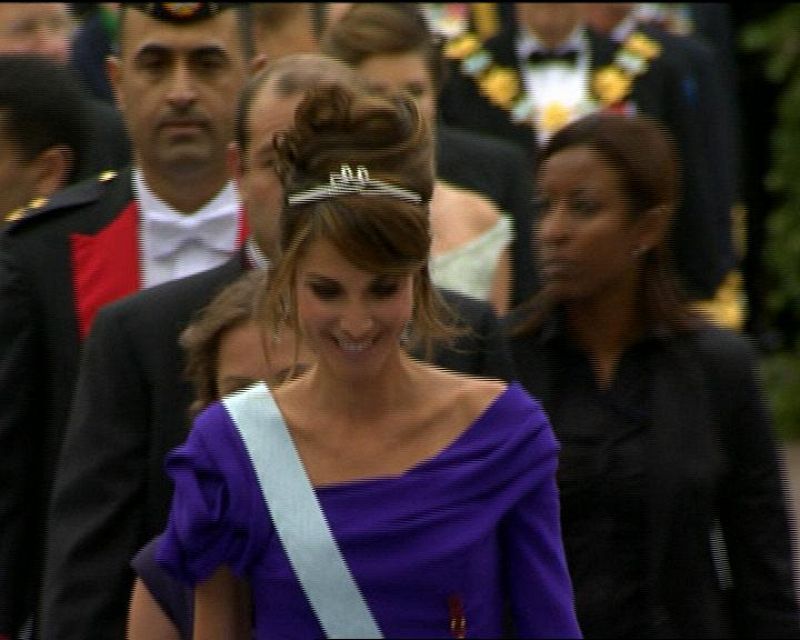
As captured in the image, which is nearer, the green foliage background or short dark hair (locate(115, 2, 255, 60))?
short dark hair (locate(115, 2, 255, 60))

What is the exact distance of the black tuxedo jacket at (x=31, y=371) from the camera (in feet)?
16.9

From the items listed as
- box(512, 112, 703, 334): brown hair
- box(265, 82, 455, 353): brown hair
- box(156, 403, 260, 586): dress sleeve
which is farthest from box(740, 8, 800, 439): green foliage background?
box(156, 403, 260, 586): dress sleeve

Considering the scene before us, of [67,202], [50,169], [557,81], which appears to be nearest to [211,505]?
[67,202]

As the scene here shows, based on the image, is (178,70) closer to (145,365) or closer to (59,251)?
(59,251)

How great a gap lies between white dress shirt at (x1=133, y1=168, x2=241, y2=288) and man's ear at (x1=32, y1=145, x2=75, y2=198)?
2.06 ft

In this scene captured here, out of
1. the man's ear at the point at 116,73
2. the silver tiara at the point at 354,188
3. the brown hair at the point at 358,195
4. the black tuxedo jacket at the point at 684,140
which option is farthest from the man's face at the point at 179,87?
the black tuxedo jacket at the point at 684,140

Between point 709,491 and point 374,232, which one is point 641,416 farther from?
point 374,232

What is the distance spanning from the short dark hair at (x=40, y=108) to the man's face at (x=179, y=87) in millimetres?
182

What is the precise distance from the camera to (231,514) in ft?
12.2

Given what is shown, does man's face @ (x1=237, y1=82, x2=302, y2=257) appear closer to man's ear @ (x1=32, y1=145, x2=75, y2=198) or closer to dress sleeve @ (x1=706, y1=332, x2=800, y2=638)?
dress sleeve @ (x1=706, y1=332, x2=800, y2=638)

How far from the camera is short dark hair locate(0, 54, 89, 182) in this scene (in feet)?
20.2

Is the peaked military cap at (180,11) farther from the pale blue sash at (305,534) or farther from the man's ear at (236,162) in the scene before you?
the pale blue sash at (305,534)

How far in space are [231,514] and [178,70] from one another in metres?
2.40

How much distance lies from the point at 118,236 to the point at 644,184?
3.60 ft
